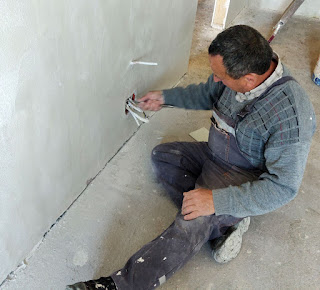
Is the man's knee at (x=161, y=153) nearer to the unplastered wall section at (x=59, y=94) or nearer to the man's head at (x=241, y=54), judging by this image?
the unplastered wall section at (x=59, y=94)

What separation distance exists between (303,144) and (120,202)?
0.84m

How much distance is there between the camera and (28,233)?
1.31 meters

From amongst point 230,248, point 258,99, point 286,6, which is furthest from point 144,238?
point 286,6

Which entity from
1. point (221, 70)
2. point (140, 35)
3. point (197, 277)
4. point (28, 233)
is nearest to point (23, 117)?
point (28, 233)

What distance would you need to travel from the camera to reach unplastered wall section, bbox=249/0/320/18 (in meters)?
3.60

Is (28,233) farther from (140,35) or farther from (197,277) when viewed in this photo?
(140,35)

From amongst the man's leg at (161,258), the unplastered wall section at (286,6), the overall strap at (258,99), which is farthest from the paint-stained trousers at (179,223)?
the unplastered wall section at (286,6)

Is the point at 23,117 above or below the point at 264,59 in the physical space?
below

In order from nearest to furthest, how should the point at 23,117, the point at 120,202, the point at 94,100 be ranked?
1. the point at 23,117
2. the point at 94,100
3. the point at 120,202

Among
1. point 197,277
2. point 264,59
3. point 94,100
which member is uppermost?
point 264,59

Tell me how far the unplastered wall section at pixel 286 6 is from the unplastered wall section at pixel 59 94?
2.30m

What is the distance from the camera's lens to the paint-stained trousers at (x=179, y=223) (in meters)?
1.21

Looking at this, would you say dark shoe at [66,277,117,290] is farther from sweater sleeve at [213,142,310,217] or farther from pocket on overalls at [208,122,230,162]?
pocket on overalls at [208,122,230,162]

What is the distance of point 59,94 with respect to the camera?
1.18 metres
